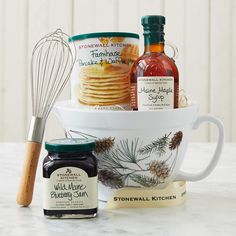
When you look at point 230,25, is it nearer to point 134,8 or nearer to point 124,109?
point 134,8

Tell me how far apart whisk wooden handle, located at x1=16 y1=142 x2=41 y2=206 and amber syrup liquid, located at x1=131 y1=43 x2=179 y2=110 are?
0.16 meters

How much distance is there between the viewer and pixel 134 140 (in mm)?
885

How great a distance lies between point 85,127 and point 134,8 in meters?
1.56

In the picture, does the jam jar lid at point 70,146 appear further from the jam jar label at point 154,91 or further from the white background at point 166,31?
the white background at point 166,31

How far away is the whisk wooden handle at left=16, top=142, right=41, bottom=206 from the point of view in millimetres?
911

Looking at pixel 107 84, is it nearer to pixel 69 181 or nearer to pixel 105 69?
pixel 105 69

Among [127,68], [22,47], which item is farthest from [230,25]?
[127,68]

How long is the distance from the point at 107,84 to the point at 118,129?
0.23ft

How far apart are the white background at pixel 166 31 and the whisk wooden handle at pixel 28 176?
4.91 ft

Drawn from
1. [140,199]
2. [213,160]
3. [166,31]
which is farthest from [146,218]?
[166,31]

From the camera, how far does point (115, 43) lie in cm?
92

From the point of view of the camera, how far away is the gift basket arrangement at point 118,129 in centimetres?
84

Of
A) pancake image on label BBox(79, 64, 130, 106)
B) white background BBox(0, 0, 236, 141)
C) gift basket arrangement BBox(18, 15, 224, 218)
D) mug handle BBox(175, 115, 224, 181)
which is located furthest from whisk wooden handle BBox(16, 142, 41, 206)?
white background BBox(0, 0, 236, 141)

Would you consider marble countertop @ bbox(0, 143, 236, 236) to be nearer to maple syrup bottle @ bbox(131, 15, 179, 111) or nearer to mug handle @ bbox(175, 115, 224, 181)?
mug handle @ bbox(175, 115, 224, 181)
